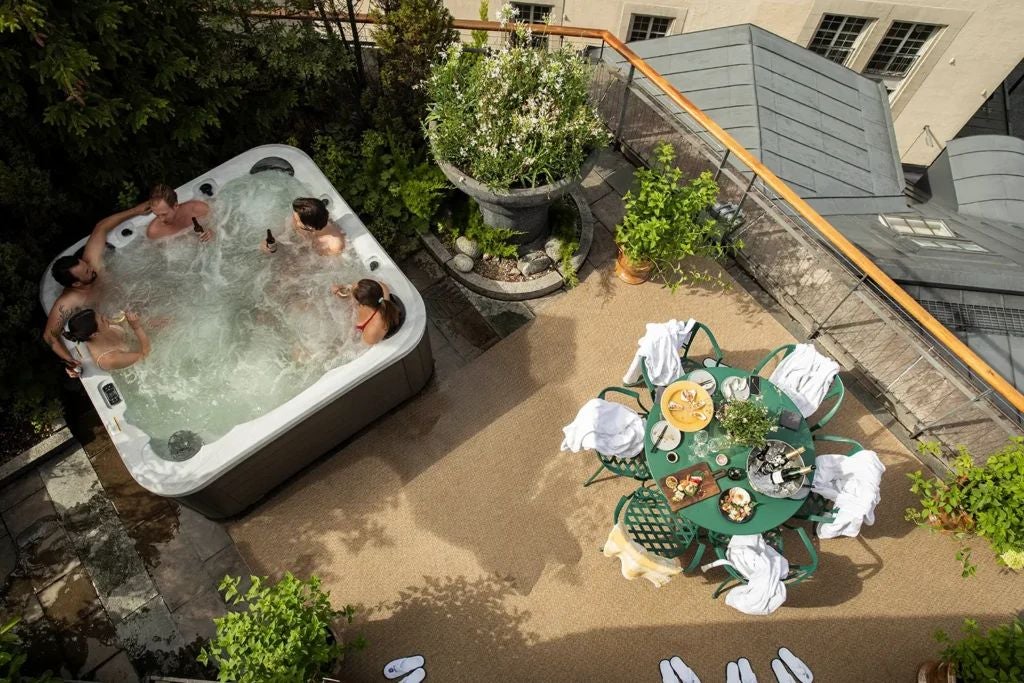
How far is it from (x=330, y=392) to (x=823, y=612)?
3917 mm

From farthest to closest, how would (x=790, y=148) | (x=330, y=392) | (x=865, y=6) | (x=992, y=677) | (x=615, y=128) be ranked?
1. (x=865, y=6)
2. (x=790, y=148)
3. (x=615, y=128)
4. (x=330, y=392)
5. (x=992, y=677)

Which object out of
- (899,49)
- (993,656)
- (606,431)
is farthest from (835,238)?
(899,49)

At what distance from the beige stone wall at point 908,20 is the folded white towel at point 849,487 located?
24.8ft

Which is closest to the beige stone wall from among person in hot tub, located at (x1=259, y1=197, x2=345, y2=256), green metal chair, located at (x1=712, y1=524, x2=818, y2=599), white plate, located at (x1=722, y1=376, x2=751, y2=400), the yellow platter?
person in hot tub, located at (x1=259, y1=197, x2=345, y2=256)

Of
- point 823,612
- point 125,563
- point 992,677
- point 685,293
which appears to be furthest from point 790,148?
point 125,563

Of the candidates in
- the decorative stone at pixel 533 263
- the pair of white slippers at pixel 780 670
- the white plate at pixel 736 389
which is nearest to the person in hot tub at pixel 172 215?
the decorative stone at pixel 533 263

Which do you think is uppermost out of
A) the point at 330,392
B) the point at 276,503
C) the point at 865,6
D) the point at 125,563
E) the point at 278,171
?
the point at 865,6

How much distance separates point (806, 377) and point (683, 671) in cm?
228

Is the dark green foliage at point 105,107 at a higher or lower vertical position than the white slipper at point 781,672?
higher

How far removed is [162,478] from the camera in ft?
12.0

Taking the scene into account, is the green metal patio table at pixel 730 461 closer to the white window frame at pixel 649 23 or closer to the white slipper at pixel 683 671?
the white slipper at pixel 683 671

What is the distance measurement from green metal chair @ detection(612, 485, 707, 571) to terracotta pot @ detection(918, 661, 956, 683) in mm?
1620

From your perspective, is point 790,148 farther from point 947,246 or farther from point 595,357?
point 595,357

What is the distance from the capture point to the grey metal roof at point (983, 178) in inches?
298
